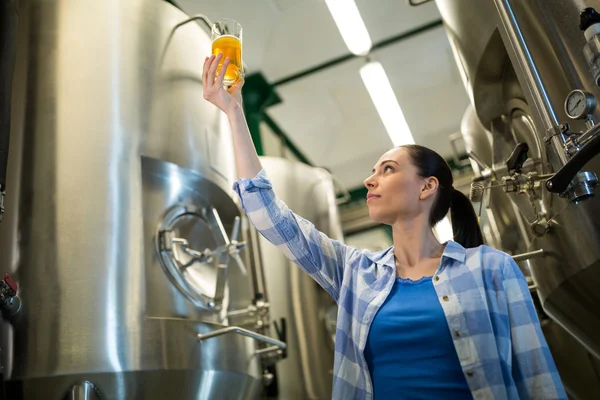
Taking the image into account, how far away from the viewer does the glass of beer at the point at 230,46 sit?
1622 millimetres

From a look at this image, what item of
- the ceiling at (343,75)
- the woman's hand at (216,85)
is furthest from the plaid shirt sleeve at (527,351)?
the ceiling at (343,75)

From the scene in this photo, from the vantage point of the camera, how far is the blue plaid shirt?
122cm

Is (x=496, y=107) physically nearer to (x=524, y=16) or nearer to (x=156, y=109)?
(x=524, y=16)

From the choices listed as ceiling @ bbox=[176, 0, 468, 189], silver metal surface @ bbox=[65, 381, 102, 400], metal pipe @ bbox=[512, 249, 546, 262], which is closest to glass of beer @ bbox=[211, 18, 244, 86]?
silver metal surface @ bbox=[65, 381, 102, 400]

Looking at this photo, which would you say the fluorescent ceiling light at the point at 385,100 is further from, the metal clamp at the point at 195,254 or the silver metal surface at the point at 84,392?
the silver metal surface at the point at 84,392

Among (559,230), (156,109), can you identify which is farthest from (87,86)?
(559,230)

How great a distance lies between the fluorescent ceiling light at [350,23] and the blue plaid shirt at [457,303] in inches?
118

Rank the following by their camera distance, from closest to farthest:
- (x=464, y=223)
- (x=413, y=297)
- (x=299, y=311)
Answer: (x=413, y=297)
(x=464, y=223)
(x=299, y=311)

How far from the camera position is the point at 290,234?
1.48 meters

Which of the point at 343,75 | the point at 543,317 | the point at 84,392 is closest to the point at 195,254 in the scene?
the point at 84,392

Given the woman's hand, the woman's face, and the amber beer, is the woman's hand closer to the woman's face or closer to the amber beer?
the amber beer

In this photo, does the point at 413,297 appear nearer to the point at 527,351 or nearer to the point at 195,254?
the point at 527,351

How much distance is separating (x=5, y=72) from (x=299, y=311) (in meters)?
2.59

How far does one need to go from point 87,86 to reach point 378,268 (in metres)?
1.42
